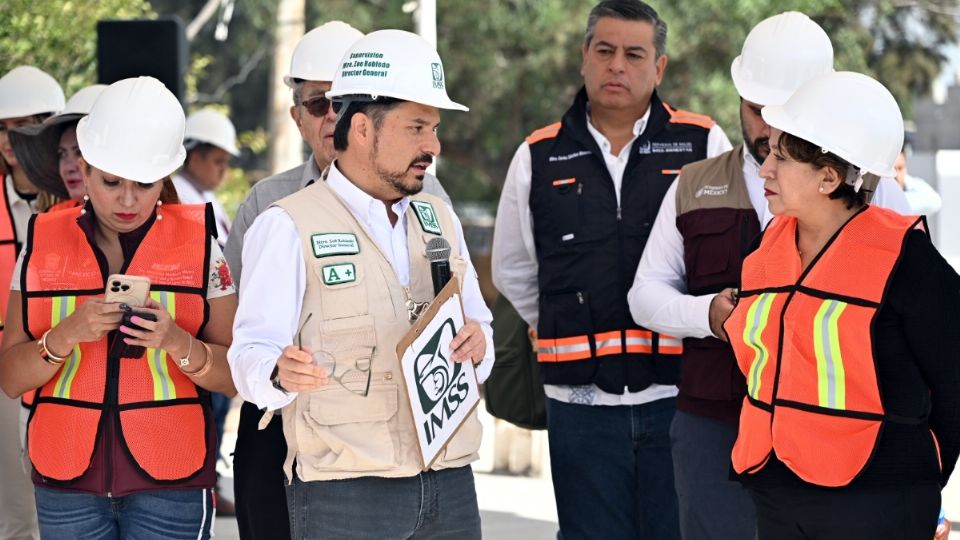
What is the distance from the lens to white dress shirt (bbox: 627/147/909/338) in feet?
15.5

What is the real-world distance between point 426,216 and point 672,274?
120 cm

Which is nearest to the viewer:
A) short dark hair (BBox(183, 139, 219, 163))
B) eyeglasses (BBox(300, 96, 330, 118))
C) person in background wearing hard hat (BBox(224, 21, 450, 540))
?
person in background wearing hard hat (BBox(224, 21, 450, 540))

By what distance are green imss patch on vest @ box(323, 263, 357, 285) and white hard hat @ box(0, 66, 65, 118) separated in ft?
9.74

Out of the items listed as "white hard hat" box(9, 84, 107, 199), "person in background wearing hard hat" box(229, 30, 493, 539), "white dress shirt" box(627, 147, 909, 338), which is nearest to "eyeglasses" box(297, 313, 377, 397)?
"person in background wearing hard hat" box(229, 30, 493, 539)

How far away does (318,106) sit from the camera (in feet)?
16.4

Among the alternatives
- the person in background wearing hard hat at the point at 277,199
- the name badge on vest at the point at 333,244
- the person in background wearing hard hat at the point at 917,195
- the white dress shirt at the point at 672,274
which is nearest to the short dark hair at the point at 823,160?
the white dress shirt at the point at 672,274

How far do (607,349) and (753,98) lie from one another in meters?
1.11

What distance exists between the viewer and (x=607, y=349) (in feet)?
17.7

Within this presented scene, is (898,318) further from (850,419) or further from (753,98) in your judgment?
(753,98)

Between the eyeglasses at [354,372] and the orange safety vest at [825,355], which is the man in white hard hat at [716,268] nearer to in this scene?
the orange safety vest at [825,355]

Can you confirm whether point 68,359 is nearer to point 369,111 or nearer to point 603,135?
point 369,111

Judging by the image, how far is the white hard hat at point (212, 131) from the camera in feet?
32.1

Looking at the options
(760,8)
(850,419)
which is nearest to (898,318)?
(850,419)

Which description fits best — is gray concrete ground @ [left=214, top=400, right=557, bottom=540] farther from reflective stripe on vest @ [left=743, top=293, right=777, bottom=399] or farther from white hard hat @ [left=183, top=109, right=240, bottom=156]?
reflective stripe on vest @ [left=743, top=293, right=777, bottom=399]
